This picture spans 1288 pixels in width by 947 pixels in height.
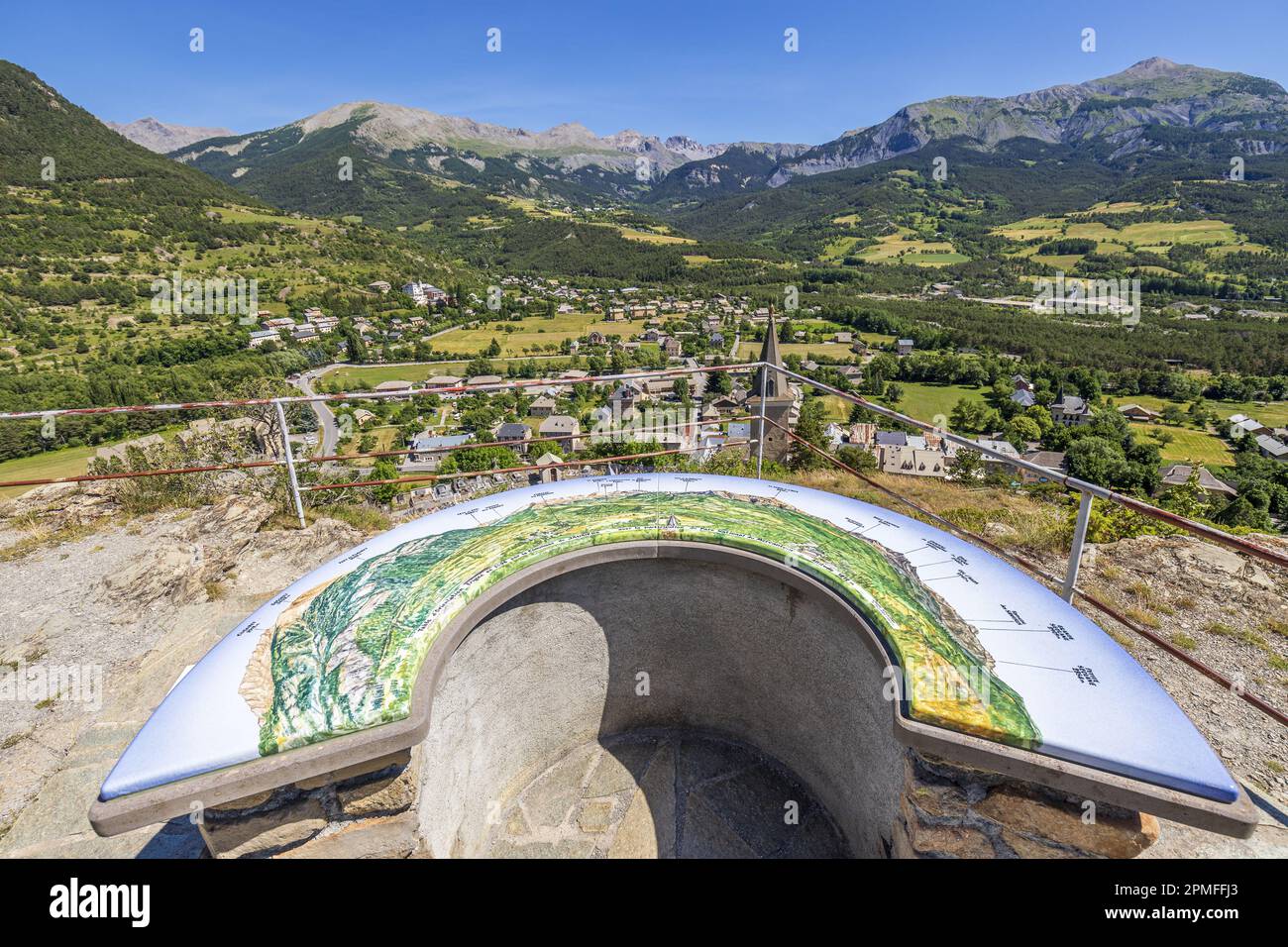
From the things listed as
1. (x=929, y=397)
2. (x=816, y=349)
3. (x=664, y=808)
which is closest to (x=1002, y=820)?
(x=664, y=808)

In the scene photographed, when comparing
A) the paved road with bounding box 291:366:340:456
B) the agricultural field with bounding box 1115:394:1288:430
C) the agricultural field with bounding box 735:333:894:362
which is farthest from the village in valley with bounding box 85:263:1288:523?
the agricultural field with bounding box 1115:394:1288:430

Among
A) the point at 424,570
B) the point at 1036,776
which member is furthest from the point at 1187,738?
the point at 424,570

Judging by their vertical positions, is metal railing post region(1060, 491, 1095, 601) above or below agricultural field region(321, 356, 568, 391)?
below

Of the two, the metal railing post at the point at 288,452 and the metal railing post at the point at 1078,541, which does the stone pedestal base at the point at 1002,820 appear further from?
the metal railing post at the point at 288,452

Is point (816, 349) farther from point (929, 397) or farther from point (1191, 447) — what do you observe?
point (1191, 447)

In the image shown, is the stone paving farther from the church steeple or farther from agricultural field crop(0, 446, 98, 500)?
agricultural field crop(0, 446, 98, 500)

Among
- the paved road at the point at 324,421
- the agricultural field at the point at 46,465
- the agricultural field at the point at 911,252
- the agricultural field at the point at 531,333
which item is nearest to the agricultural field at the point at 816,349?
the agricultural field at the point at 531,333
